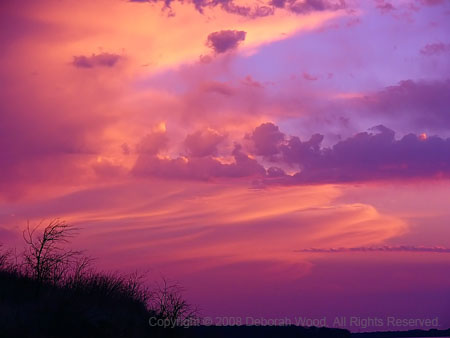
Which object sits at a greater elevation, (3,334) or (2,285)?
(2,285)

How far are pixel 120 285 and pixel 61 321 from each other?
21.3ft

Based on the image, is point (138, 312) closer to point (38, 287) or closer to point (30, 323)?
point (38, 287)

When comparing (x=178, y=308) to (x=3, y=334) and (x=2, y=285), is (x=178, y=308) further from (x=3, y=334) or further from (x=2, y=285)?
(x=3, y=334)

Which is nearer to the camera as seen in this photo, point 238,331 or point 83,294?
point 83,294

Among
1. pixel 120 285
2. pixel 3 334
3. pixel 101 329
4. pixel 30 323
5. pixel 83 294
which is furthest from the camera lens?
pixel 120 285

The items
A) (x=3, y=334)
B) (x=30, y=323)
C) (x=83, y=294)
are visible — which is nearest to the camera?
(x=3, y=334)

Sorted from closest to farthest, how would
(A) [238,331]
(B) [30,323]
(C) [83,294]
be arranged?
(B) [30,323]
(C) [83,294]
(A) [238,331]

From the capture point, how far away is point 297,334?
3425 centimetres

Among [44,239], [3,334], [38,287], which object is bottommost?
[3,334]

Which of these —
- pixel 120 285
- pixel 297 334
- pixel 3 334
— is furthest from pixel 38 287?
pixel 297 334

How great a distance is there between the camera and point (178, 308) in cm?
2552

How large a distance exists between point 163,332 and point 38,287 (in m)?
4.86

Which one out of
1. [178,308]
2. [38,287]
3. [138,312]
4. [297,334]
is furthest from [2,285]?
[297,334]

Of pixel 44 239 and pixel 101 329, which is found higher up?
pixel 44 239
